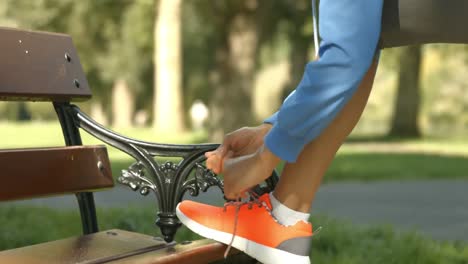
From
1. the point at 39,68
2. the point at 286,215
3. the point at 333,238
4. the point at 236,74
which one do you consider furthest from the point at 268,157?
the point at 236,74

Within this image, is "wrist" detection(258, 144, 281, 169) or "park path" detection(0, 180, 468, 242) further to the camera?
"park path" detection(0, 180, 468, 242)

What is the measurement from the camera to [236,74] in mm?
14930

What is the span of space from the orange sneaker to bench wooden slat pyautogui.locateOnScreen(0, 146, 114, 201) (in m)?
0.43

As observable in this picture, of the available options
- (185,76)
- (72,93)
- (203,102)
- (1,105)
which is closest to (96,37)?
(185,76)

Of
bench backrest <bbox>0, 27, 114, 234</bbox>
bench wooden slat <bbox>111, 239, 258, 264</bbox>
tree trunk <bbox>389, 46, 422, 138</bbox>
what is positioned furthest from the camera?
tree trunk <bbox>389, 46, 422, 138</bbox>

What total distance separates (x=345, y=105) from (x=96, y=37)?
25715 mm

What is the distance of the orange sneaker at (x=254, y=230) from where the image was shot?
2098mm

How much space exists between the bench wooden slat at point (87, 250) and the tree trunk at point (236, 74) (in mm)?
12101

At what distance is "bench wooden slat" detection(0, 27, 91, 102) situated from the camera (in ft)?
7.98

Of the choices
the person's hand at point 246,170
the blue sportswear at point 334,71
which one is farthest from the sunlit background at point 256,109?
the blue sportswear at point 334,71

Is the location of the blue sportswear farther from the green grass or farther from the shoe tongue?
the green grass

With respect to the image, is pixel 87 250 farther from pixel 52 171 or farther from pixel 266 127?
pixel 266 127

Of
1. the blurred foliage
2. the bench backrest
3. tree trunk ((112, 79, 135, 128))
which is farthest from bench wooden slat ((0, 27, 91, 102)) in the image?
tree trunk ((112, 79, 135, 128))

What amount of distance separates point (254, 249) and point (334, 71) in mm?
541
